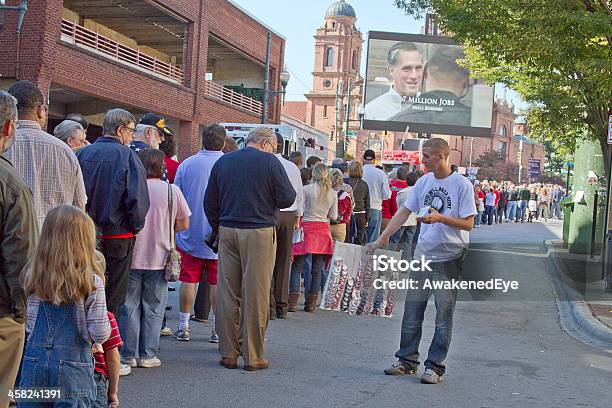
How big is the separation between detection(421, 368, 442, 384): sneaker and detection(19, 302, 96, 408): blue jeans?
13.4 ft

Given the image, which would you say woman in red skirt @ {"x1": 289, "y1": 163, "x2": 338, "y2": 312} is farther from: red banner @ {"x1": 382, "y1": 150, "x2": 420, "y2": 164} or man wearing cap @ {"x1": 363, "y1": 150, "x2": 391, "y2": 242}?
red banner @ {"x1": 382, "y1": 150, "x2": 420, "y2": 164}

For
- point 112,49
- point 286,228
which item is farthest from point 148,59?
point 286,228

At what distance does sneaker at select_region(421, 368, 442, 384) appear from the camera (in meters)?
7.98

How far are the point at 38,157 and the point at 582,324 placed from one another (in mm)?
8623

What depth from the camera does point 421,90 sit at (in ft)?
146

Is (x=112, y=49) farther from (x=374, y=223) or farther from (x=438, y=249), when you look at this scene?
(x=438, y=249)

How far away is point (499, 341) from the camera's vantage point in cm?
1110

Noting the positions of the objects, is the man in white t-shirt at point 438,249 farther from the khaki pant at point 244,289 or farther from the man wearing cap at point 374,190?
the man wearing cap at point 374,190

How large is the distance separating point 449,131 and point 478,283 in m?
28.0

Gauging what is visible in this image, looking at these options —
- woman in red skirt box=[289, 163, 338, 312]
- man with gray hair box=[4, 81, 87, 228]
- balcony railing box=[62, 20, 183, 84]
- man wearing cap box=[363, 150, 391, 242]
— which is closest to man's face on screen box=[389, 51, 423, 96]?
balcony railing box=[62, 20, 183, 84]

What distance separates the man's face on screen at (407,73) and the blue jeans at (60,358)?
40341mm

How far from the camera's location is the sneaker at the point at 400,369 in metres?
8.25

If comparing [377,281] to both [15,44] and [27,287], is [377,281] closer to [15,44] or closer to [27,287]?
[27,287]

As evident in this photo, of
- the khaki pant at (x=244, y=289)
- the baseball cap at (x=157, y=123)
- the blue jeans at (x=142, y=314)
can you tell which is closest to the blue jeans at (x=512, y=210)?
the baseball cap at (x=157, y=123)
